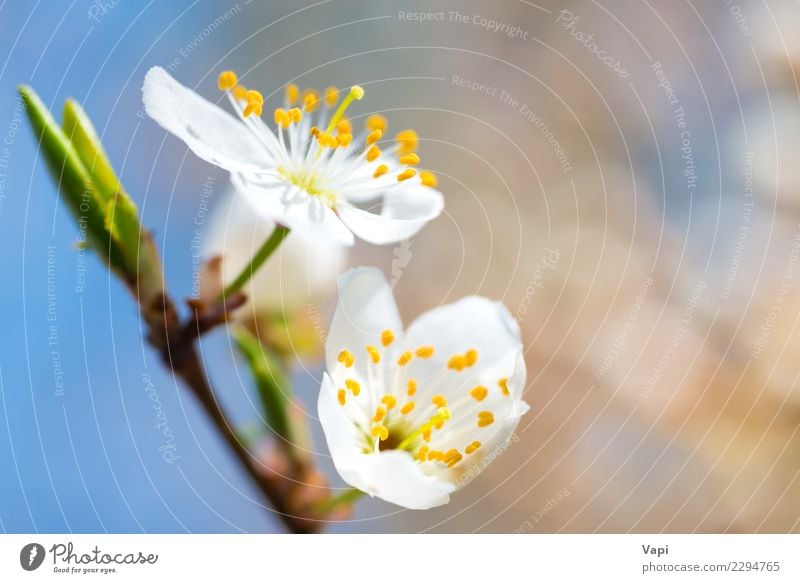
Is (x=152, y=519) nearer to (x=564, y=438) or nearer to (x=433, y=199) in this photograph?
(x=433, y=199)

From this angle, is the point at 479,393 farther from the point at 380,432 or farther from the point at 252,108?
the point at 252,108

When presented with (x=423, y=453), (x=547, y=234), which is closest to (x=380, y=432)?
(x=423, y=453)

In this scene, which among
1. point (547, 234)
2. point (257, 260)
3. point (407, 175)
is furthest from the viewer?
point (547, 234)

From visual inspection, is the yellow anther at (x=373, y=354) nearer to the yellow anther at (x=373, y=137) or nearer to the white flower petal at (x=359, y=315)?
the white flower petal at (x=359, y=315)

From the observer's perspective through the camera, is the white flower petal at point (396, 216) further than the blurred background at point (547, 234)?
No
